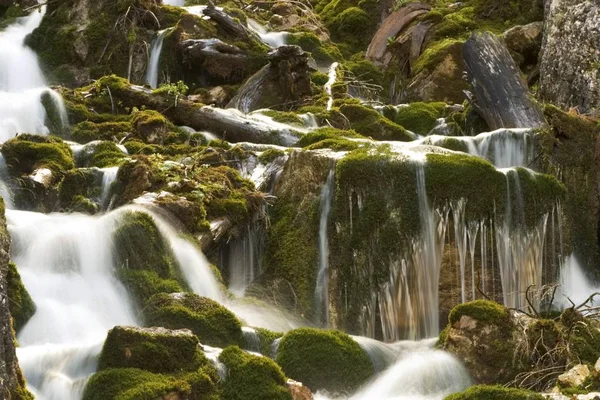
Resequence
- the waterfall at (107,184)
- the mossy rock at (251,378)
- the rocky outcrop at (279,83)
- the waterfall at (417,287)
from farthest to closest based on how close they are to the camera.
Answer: the rocky outcrop at (279,83)
the waterfall at (107,184)
the waterfall at (417,287)
the mossy rock at (251,378)

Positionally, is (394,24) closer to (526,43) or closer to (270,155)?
(526,43)

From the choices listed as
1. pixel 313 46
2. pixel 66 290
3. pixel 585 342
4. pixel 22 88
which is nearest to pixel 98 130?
pixel 22 88

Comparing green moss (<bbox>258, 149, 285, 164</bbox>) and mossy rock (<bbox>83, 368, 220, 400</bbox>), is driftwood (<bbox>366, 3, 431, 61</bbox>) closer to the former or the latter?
green moss (<bbox>258, 149, 285, 164</bbox>)

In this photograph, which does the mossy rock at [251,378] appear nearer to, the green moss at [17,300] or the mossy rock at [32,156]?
the green moss at [17,300]

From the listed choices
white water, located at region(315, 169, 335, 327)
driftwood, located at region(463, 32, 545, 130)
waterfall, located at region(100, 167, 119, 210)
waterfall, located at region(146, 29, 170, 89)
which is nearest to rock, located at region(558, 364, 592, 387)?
white water, located at region(315, 169, 335, 327)

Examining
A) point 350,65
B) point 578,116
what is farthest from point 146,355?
point 350,65

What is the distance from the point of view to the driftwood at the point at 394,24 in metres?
23.5

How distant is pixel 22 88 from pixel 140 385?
40.5ft

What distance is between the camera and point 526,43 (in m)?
21.2

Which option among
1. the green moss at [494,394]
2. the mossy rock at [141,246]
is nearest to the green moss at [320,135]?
the mossy rock at [141,246]

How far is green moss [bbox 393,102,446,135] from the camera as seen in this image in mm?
18359

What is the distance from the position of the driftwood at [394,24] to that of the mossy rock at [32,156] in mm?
10687

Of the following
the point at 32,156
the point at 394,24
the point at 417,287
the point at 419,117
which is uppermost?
the point at 394,24

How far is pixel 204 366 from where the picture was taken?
884cm
